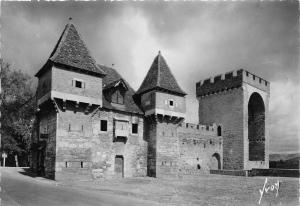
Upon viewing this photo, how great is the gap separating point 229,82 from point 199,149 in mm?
8475

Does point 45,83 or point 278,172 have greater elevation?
point 45,83

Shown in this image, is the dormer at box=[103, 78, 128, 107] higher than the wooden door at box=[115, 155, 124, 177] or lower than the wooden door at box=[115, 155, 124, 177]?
higher

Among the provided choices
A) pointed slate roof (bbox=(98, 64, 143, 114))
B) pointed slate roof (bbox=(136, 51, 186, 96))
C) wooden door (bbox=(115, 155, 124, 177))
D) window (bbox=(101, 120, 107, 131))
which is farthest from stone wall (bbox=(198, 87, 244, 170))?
window (bbox=(101, 120, 107, 131))

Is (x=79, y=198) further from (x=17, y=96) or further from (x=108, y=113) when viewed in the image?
(x=17, y=96)

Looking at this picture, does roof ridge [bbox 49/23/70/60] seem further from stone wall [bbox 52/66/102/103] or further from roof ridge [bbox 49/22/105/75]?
stone wall [bbox 52/66/102/103]

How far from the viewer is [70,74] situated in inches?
792

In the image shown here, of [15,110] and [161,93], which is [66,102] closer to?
[161,93]

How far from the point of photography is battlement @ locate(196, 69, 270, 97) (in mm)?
32750

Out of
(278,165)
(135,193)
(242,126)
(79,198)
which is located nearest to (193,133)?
(242,126)

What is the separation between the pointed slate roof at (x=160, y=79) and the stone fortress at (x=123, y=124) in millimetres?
97

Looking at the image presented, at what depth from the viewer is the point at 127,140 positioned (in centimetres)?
2339

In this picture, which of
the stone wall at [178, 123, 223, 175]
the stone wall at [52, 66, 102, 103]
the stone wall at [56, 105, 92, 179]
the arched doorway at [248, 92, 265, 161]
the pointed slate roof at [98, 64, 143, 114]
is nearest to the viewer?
the stone wall at [56, 105, 92, 179]

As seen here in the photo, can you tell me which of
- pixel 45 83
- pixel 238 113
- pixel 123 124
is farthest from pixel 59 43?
pixel 238 113

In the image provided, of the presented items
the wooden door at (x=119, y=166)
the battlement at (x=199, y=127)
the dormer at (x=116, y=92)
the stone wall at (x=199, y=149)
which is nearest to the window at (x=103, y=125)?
the dormer at (x=116, y=92)
